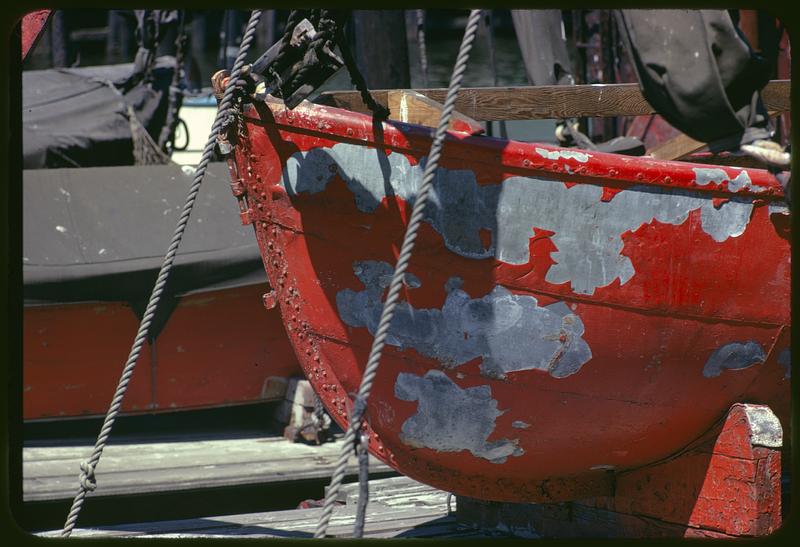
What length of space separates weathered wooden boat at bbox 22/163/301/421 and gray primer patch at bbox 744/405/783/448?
9.27ft

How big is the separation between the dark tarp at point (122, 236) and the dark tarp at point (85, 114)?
22.8 inches

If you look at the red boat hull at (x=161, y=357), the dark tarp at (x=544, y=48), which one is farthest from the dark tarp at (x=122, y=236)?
the dark tarp at (x=544, y=48)

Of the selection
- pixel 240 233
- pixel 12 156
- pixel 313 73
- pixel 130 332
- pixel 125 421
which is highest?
pixel 313 73

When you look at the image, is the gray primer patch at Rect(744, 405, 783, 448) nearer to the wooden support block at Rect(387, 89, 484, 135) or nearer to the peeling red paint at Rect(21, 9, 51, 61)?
the wooden support block at Rect(387, 89, 484, 135)

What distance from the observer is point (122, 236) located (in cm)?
555

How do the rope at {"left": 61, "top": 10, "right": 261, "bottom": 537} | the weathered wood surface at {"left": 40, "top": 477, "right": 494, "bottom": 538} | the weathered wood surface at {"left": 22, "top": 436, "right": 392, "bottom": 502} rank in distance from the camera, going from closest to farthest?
the rope at {"left": 61, "top": 10, "right": 261, "bottom": 537} → the weathered wood surface at {"left": 40, "top": 477, "right": 494, "bottom": 538} → the weathered wood surface at {"left": 22, "top": 436, "right": 392, "bottom": 502}

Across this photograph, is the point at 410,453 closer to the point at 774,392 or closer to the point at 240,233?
the point at 774,392

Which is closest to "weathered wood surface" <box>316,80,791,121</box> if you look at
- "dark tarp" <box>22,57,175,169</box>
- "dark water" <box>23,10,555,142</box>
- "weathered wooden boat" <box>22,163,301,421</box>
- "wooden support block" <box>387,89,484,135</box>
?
"wooden support block" <box>387,89,484,135</box>

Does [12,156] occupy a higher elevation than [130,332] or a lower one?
higher

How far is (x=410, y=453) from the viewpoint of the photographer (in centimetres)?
357

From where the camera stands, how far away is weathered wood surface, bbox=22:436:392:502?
4.82 m

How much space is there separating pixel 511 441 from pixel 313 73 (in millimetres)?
1234

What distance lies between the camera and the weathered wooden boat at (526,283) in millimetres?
3186

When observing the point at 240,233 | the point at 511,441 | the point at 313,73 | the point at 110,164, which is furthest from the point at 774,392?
the point at 110,164
